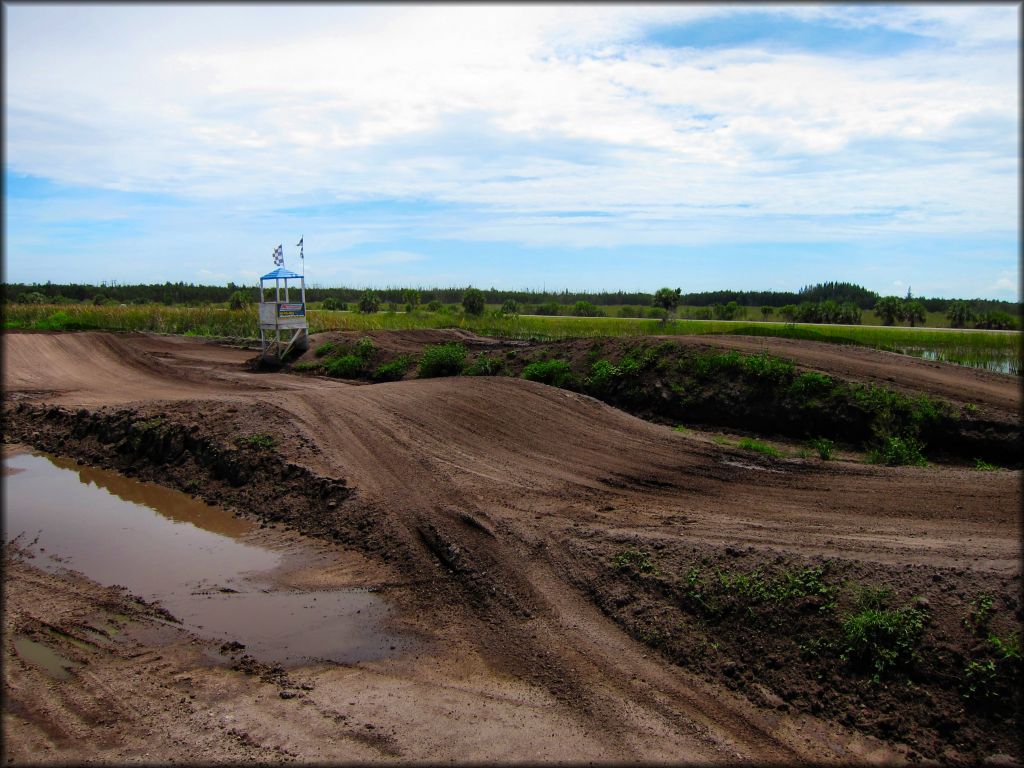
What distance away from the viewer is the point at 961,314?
33.0 metres

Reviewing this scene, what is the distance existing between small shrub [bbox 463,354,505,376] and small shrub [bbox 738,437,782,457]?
20.7 feet

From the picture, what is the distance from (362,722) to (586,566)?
2.71 m

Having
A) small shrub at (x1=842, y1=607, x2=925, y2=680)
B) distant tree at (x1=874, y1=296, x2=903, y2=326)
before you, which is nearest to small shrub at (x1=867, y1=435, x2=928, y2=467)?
small shrub at (x1=842, y1=607, x2=925, y2=680)

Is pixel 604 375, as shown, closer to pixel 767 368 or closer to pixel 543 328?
pixel 767 368

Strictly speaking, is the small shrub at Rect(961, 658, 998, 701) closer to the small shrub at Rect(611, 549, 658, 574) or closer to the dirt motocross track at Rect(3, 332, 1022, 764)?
the dirt motocross track at Rect(3, 332, 1022, 764)

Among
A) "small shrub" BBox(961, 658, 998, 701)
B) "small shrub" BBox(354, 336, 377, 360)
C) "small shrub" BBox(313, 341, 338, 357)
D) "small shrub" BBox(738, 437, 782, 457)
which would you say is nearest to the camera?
"small shrub" BBox(961, 658, 998, 701)

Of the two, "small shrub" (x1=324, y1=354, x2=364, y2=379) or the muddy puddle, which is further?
"small shrub" (x1=324, y1=354, x2=364, y2=379)

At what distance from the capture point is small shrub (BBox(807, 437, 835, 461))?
11.0m

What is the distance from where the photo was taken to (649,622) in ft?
20.2

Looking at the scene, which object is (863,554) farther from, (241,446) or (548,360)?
(548,360)

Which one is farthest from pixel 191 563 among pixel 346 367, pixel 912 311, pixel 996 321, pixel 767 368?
pixel 912 311

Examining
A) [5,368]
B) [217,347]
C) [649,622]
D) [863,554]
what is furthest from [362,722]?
[217,347]

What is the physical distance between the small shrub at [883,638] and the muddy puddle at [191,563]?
3711 mm

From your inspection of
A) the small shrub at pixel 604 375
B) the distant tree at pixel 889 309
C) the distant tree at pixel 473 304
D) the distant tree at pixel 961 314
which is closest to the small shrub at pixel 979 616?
the small shrub at pixel 604 375
